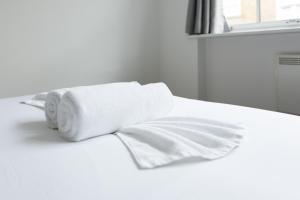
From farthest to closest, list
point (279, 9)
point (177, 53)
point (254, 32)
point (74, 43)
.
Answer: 1. point (177, 53)
2. point (74, 43)
3. point (279, 9)
4. point (254, 32)

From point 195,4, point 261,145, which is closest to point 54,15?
point 195,4

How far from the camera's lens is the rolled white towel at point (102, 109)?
0.88 m

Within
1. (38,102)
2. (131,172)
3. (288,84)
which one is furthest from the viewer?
(288,84)

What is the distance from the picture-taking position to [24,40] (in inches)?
92.0

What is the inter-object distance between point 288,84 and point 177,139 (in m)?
1.53

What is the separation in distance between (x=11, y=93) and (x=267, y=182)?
2146 mm

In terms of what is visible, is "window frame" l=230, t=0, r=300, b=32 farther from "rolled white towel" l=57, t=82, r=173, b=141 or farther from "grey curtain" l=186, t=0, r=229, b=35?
"rolled white towel" l=57, t=82, r=173, b=141

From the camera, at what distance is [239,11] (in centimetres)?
261

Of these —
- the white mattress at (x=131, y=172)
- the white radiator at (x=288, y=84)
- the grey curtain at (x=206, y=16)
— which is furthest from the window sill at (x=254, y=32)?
the white mattress at (x=131, y=172)

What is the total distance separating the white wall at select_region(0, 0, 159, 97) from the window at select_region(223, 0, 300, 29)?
75 cm

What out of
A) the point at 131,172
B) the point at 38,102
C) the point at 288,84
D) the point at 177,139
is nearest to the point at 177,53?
the point at 288,84

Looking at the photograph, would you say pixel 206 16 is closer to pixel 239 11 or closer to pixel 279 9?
pixel 239 11

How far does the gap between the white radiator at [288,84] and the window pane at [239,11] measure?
0.56 metres

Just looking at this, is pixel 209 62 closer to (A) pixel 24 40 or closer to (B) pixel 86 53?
(B) pixel 86 53
